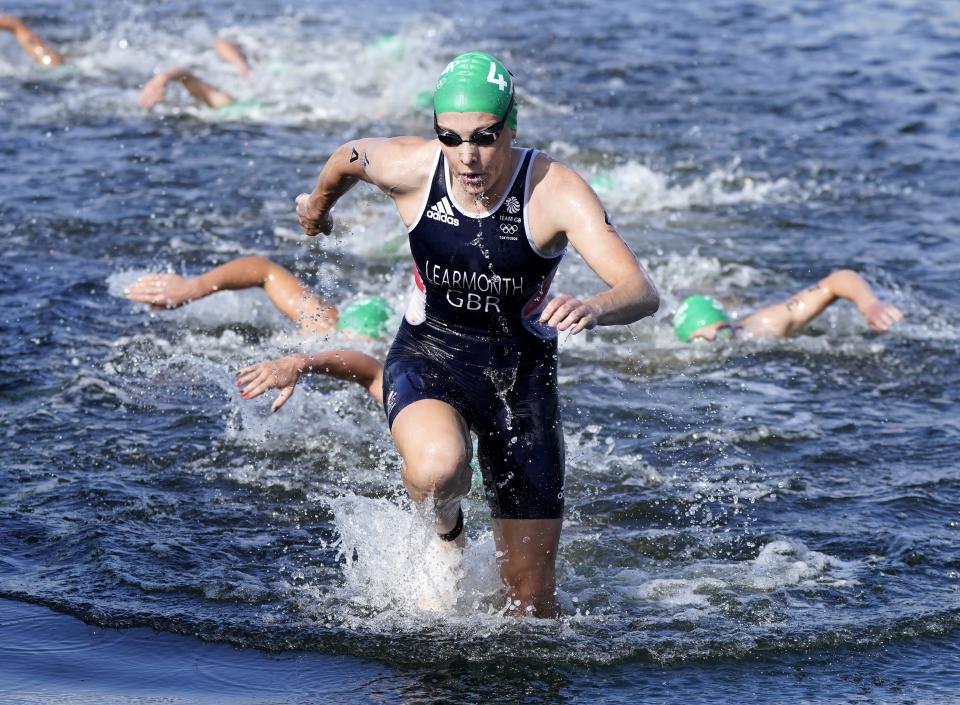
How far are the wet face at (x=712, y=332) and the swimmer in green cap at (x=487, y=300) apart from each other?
4355mm

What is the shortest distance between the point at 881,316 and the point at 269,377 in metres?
5.21

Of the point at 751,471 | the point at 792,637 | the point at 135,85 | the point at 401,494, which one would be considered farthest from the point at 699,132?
the point at 792,637

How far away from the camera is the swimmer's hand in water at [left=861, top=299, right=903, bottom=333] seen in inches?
378

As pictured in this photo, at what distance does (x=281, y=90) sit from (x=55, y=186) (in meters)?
4.92

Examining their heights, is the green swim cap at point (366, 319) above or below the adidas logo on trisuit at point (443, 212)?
above

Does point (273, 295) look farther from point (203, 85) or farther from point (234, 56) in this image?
point (234, 56)

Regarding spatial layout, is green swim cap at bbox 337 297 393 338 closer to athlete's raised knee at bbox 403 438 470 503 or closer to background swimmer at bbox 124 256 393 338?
background swimmer at bbox 124 256 393 338

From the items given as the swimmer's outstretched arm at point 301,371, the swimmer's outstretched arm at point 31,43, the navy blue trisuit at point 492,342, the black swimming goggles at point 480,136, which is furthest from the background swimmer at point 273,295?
the swimmer's outstretched arm at point 31,43

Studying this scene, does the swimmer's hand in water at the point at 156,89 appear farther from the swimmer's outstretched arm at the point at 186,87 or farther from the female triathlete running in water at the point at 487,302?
the female triathlete running in water at the point at 487,302

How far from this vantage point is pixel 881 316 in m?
9.66

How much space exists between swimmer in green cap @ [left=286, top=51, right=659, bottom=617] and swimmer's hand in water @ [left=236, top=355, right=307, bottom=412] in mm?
23

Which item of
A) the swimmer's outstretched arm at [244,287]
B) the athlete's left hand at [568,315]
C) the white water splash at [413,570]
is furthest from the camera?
the swimmer's outstretched arm at [244,287]

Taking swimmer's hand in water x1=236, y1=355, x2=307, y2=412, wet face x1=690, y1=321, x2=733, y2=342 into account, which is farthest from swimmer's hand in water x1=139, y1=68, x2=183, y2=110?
swimmer's hand in water x1=236, y1=355, x2=307, y2=412

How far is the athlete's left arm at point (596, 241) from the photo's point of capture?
493 centimetres
